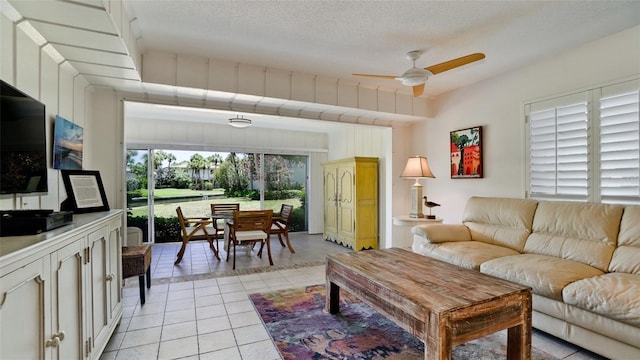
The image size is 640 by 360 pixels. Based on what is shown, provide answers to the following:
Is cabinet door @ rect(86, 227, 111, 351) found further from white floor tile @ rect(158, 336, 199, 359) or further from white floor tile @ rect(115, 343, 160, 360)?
white floor tile @ rect(158, 336, 199, 359)

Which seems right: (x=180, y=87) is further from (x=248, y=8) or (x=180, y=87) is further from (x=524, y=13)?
(x=524, y=13)

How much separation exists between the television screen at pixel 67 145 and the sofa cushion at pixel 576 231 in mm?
4189

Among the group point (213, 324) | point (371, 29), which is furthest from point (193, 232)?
point (371, 29)

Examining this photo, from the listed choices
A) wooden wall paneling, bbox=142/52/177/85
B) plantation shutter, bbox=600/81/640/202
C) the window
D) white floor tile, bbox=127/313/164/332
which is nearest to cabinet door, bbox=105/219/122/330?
white floor tile, bbox=127/313/164/332

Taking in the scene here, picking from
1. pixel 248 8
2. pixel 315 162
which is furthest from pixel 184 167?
pixel 248 8

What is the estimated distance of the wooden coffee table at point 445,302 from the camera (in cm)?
160

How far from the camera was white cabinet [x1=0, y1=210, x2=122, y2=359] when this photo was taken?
3.43 ft

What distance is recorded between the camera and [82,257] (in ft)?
5.45

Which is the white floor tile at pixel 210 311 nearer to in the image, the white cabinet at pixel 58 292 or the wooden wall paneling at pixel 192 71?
the white cabinet at pixel 58 292

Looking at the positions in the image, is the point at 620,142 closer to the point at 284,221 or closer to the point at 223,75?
the point at 223,75

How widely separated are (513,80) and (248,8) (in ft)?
10.3

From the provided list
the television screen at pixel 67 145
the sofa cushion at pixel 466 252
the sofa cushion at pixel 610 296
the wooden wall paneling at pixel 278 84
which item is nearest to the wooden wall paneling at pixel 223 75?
the wooden wall paneling at pixel 278 84

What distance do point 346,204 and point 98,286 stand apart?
13.6ft

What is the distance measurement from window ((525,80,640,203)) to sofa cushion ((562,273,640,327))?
3.22 ft
